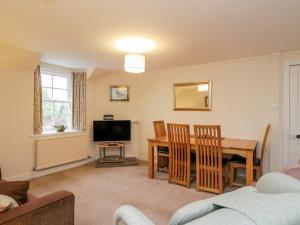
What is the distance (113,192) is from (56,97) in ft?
8.30

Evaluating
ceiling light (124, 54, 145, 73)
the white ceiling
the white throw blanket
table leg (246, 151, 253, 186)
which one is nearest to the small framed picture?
the white ceiling

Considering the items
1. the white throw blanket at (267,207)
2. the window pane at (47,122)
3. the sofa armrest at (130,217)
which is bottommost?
the sofa armrest at (130,217)

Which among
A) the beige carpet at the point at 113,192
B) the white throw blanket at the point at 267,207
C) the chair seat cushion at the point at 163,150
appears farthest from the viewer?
the chair seat cushion at the point at 163,150

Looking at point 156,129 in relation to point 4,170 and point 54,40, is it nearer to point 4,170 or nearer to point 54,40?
point 54,40

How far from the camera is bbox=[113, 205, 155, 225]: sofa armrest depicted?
0.87m

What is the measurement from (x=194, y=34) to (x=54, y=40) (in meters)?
1.89

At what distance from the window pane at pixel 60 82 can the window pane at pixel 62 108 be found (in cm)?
39

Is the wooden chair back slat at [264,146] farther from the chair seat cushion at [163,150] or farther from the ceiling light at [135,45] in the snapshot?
the ceiling light at [135,45]

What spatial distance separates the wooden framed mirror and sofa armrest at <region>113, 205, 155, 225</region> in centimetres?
346

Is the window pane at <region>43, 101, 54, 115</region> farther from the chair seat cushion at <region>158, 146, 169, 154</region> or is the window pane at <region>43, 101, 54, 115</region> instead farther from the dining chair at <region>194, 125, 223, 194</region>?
the dining chair at <region>194, 125, 223, 194</region>

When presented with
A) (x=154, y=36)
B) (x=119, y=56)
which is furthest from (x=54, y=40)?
(x=154, y=36)

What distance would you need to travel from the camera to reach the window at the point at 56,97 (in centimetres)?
423

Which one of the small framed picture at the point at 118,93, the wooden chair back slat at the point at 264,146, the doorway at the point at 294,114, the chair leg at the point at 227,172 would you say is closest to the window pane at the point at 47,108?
the small framed picture at the point at 118,93

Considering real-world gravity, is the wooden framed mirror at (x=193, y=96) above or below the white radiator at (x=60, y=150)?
above
